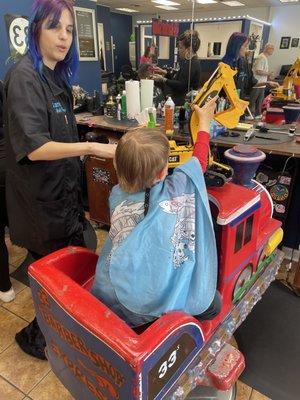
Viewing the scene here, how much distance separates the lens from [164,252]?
0.96 meters

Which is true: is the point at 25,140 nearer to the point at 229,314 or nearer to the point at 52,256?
the point at 52,256

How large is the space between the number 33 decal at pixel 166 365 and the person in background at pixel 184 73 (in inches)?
94.4

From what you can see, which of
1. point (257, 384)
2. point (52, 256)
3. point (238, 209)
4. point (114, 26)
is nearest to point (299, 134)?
point (238, 209)

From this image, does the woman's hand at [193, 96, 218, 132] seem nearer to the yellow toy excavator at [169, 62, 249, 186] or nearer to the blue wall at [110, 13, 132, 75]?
the yellow toy excavator at [169, 62, 249, 186]

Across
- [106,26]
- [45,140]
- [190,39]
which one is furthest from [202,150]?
[106,26]

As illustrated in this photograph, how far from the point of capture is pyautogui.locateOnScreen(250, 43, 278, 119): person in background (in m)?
3.01

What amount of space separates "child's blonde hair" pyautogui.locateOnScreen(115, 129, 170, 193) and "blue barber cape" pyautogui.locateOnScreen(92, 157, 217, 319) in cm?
4

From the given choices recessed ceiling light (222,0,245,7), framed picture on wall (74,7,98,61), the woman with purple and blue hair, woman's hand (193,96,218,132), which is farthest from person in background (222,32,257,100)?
framed picture on wall (74,7,98,61)

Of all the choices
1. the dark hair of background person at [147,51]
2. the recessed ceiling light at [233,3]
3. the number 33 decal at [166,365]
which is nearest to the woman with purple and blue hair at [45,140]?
the number 33 decal at [166,365]

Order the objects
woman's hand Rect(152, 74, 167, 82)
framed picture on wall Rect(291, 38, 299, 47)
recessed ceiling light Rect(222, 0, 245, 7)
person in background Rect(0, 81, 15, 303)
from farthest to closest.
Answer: recessed ceiling light Rect(222, 0, 245, 7)
woman's hand Rect(152, 74, 167, 82)
framed picture on wall Rect(291, 38, 299, 47)
person in background Rect(0, 81, 15, 303)

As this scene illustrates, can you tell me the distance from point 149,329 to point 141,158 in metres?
0.51

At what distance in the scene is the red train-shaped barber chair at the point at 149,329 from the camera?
2.49 ft

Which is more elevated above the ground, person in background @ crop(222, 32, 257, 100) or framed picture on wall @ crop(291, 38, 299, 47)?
framed picture on wall @ crop(291, 38, 299, 47)

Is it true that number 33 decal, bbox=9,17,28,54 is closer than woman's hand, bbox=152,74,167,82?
No
